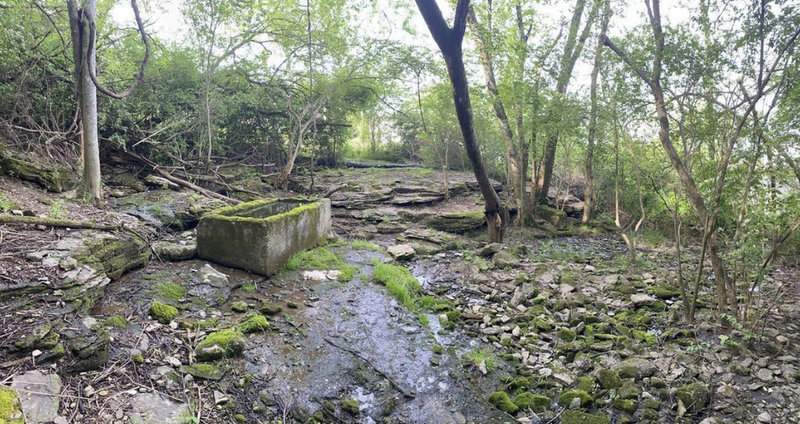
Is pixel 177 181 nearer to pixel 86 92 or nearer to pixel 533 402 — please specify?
pixel 86 92

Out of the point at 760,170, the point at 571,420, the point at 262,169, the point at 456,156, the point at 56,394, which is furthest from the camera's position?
the point at 456,156

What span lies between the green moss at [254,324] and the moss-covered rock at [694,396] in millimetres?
3921

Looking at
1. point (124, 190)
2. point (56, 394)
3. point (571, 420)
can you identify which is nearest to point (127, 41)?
point (124, 190)

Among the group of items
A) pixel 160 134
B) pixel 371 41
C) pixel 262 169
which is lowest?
pixel 262 169

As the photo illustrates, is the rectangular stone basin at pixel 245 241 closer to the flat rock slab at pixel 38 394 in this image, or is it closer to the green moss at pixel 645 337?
the flat rock slab at pixel 38 394

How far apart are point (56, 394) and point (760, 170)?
247 inches

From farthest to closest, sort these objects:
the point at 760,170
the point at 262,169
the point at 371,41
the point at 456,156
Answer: the point at 456,156, the point at 262,169, the point at 371,41, the point at 760,170

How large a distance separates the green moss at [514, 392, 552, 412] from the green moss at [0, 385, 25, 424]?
3502 mm

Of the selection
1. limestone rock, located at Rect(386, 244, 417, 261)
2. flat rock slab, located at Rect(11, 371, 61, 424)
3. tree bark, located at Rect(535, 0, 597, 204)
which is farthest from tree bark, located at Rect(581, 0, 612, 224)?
flat rock slab, located at Rect(11, 371, 61, 424)

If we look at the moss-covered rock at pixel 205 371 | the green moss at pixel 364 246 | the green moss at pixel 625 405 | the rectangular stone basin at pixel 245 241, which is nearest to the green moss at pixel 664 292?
the green moss at pixel 625 405

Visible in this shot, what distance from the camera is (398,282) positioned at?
603 centimetres

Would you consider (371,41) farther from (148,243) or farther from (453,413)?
(453,413)

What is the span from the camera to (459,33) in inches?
204

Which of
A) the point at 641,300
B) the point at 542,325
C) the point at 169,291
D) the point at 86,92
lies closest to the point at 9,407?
the point at 169,291
